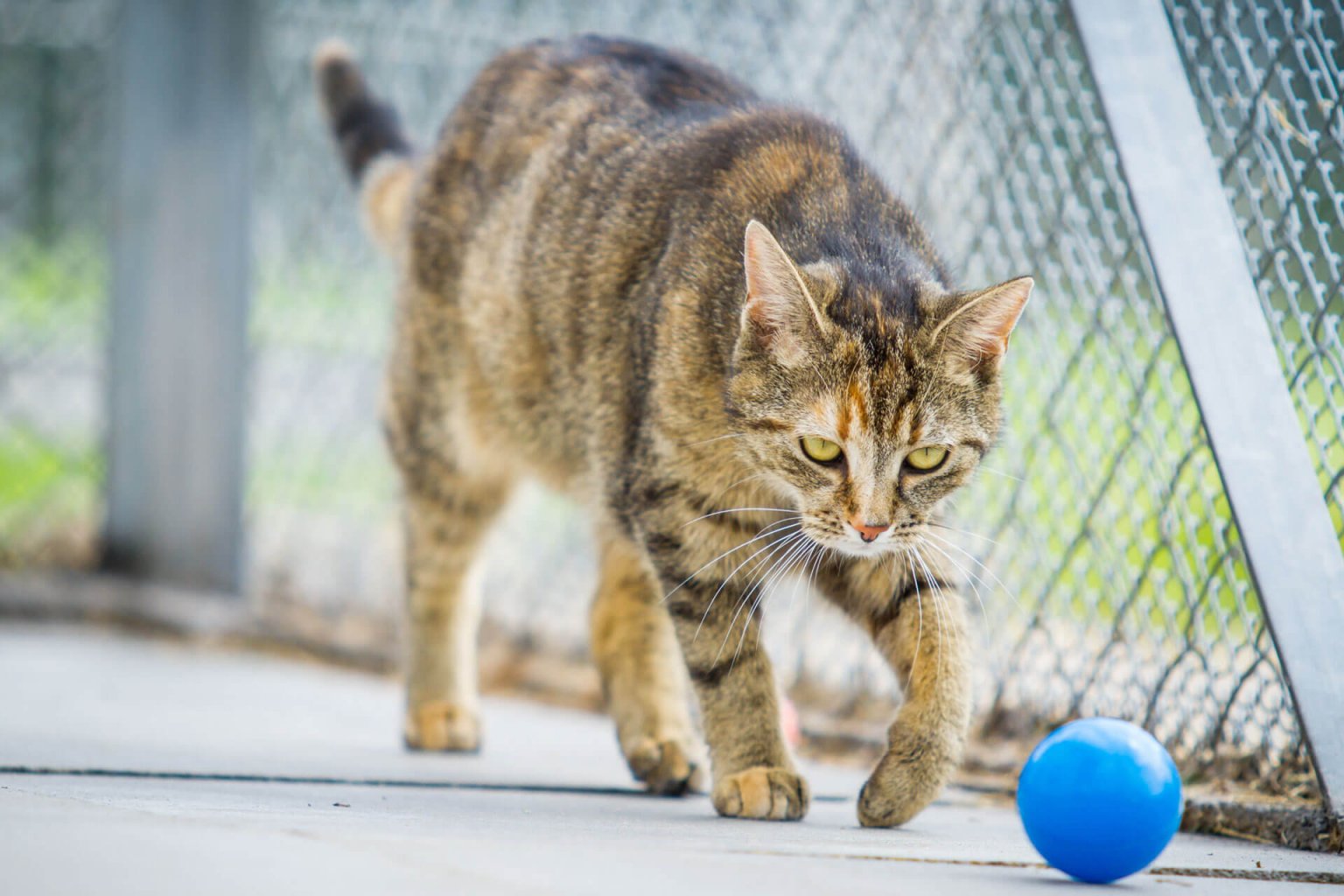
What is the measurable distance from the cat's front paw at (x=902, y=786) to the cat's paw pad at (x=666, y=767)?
0.47 meters

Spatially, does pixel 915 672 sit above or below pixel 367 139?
below

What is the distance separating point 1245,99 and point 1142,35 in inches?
10.1

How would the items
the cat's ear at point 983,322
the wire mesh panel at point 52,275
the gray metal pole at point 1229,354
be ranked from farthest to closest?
the wire mesh panel at point 52,275, the cat's ear at point 983,322, the gray metal pole at point 1229,354

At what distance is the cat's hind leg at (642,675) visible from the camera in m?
2.61

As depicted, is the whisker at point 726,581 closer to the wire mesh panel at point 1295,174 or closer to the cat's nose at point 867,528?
the cat's nose at point 867,528

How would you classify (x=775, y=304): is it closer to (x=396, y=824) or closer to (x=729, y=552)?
(x=729, y=552)

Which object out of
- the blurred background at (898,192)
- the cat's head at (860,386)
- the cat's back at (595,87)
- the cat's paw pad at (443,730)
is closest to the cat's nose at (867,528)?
the cat's head at (860,386)

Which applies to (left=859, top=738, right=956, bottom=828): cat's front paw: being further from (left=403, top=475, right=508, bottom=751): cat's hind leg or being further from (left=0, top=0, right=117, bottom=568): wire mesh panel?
(left=0, top=0, right=117, bottom=568): wire mesh panel

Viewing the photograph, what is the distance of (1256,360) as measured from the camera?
2.17 meters

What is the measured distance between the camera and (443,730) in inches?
120

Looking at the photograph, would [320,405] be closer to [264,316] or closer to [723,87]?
[264,316]

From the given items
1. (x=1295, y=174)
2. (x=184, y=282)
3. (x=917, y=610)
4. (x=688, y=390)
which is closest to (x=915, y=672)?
(x=917, y=610)

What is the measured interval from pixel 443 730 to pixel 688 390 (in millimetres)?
1079

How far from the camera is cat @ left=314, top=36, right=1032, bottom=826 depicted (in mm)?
2225
